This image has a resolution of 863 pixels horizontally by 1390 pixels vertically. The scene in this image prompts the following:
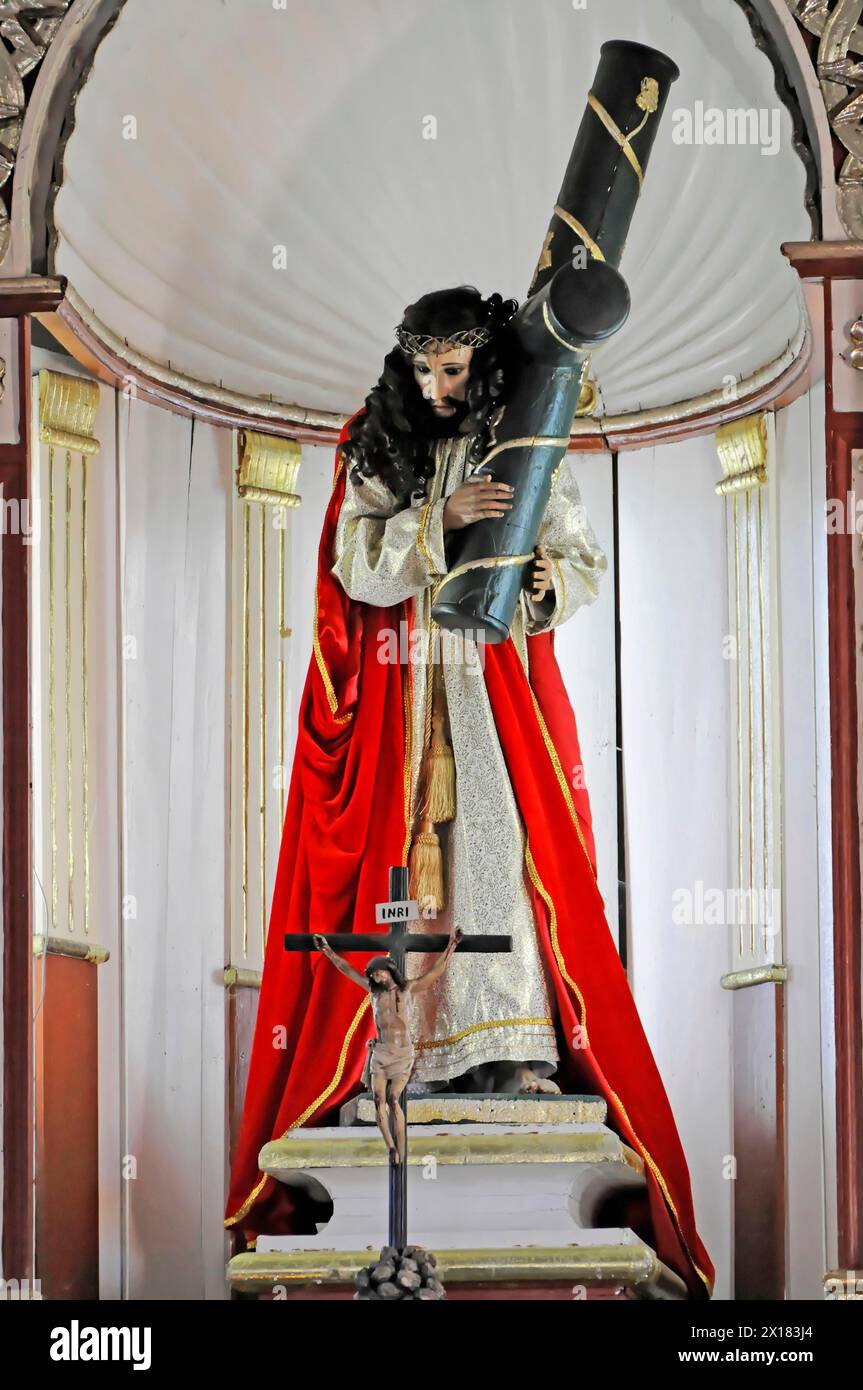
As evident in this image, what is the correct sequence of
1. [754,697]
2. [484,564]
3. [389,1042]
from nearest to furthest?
[389,1042], [484,564], [754,697]

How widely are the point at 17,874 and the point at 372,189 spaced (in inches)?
70.6

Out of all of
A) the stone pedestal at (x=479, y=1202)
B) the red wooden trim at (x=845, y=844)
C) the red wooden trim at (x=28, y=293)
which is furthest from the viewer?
the red wooden trim at (x=28, y=293)

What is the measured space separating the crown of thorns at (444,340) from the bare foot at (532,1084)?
1401 millimetres

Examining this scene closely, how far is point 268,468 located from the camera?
6379 mm

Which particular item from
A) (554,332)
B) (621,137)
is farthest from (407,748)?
(621,137)

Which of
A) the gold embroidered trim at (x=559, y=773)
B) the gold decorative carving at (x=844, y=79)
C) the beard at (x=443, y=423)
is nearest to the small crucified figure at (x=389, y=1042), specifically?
the gold embroidered trim at (x=559, y=773)

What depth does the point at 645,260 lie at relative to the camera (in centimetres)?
636

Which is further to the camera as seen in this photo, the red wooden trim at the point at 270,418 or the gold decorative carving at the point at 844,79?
the red wooden trim at the point at 270,418

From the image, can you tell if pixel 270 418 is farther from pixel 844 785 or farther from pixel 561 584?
pixel 844 785

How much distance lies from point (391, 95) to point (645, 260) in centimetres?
64

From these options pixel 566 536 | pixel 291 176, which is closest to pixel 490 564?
pixel 566 536

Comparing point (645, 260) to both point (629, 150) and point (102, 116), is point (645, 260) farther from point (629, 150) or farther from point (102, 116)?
point (102, 116)

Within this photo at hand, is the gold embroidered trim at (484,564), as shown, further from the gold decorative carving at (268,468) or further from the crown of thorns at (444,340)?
the gold decorative carving at (268,468)

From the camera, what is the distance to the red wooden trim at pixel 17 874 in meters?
5.40
